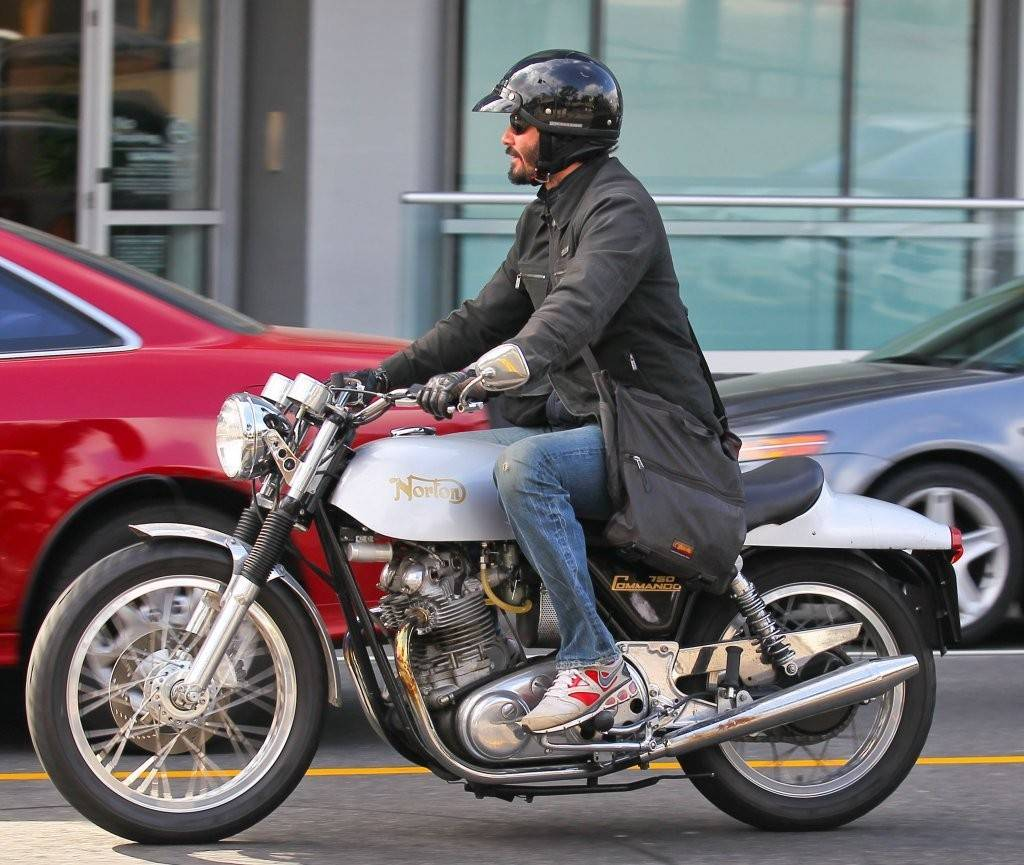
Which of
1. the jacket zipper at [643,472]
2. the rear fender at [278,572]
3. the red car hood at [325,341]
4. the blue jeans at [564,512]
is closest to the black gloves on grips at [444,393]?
the blue jeans at [564,512]

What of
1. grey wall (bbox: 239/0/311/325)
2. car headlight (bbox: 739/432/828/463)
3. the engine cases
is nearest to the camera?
the engine cases

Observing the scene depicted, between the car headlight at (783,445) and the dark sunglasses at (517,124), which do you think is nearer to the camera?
the dark sunglasses at (517,124)

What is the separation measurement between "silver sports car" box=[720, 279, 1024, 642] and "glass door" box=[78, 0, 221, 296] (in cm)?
547

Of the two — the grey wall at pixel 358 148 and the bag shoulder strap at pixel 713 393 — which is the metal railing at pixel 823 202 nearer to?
the grey wall at pixel 358 148

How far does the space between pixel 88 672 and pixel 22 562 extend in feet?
3.91

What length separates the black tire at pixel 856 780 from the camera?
4.79 m

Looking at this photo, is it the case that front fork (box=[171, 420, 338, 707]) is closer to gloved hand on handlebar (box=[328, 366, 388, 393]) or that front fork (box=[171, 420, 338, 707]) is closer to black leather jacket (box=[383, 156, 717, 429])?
Answer: gloved hand on handlebar (box=[328, 366, 388, 393])

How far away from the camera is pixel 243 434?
438 centimetres

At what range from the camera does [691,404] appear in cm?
464

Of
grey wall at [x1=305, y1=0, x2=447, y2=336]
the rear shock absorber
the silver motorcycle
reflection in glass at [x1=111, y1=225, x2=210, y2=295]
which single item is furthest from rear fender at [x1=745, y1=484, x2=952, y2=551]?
reflection in glass at [x1=111, y1=225, x2=210, y2=295]

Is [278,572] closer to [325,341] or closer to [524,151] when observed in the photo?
[524,151]

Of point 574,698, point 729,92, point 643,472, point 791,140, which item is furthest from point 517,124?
point 791,140

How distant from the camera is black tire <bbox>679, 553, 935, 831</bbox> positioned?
4793mm

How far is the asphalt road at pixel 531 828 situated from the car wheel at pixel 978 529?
195 cm
